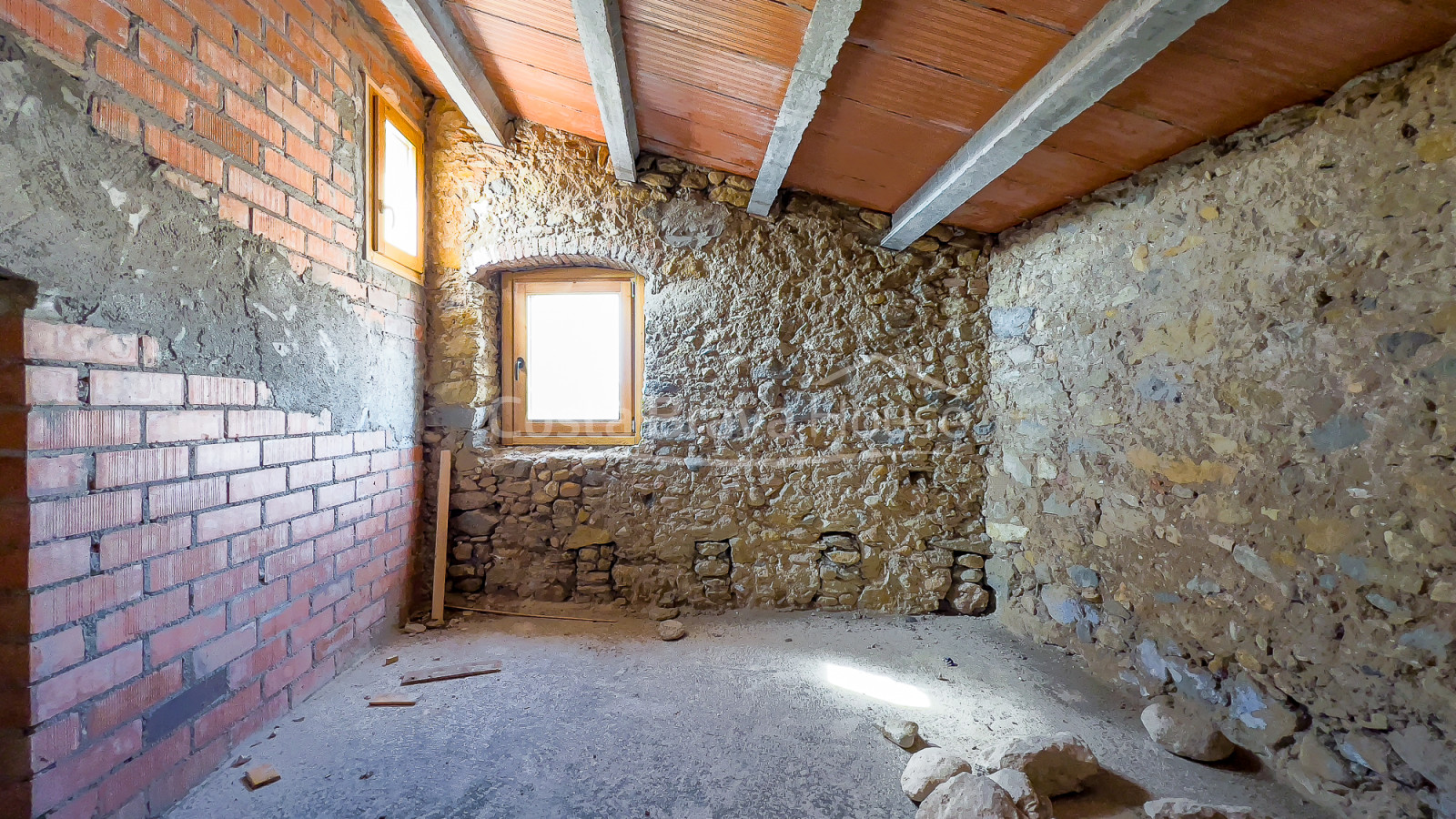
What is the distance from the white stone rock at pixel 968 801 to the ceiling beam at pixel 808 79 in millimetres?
1955

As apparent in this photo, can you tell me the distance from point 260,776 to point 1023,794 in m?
2.06

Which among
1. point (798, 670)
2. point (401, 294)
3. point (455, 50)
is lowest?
point (798, 670)

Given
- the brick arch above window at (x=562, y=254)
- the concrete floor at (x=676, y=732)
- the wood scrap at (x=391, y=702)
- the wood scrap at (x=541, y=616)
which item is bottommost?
the concrete floor at (x=676, y=732)

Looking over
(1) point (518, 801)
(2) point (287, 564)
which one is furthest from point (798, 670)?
(2) point (287, 564)

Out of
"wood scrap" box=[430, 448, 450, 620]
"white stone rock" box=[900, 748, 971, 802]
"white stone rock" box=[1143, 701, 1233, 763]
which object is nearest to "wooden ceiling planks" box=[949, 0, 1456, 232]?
"white stone rock" box=[1143, 701, 1233, 763]

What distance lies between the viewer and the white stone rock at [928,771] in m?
1.61

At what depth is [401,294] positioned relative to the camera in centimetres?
285

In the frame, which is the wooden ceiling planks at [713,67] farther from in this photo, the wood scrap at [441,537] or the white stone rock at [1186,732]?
the white stone rock at [1186,732]

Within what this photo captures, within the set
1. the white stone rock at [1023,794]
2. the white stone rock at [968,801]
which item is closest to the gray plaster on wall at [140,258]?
the white stone rock at [968,801]

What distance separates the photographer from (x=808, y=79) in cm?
184

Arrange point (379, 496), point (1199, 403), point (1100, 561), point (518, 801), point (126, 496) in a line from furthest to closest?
point (379, 496) < point (1100, 561) < point (1199, 403) < point (518, 801) < point (126, 496)

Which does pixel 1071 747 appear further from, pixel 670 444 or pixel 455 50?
pixel 455 50

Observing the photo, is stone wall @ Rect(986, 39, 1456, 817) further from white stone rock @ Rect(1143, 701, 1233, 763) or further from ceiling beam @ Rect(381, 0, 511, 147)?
ceiling beam @ Rect(381, 0, 511, 147)

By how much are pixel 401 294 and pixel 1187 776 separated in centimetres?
347
